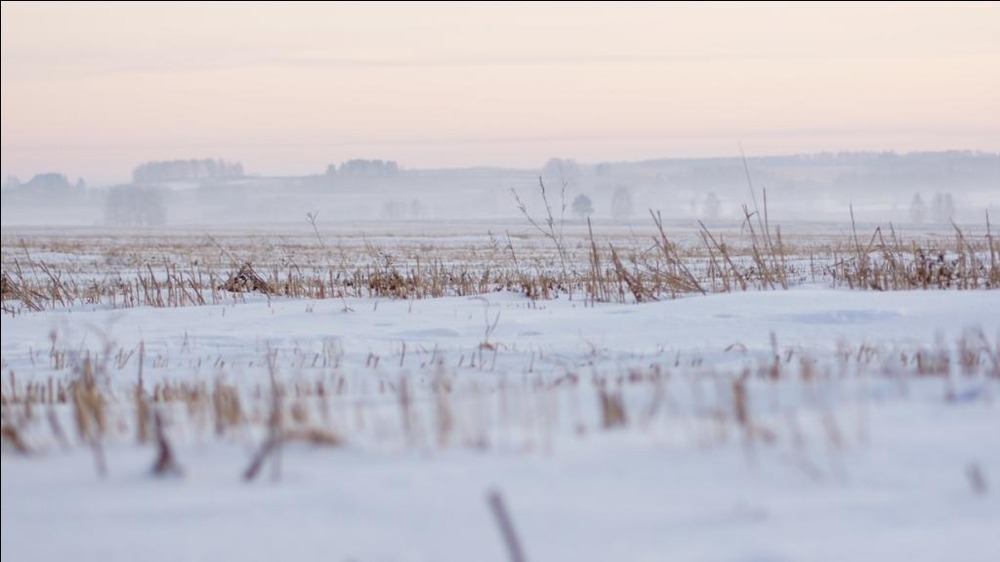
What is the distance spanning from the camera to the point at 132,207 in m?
150

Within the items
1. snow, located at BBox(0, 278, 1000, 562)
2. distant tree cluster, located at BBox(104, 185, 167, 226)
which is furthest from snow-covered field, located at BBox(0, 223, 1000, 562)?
distant tree cluster, located at BBox(104, 185, 167, 226)

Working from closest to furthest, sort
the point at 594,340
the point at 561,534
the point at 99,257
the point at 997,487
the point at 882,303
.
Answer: the point at 561,534 → the point at 997,487 → the point at 594,340 → the point at 882,303 → the point at 99,257

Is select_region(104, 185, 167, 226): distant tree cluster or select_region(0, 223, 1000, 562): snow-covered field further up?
select_region(104, 185, 167, 226): distant tree cluster

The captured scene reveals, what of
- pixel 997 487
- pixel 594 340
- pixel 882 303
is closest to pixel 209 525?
pixel 997 487

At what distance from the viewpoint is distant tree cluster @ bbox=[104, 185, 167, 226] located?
151625mm

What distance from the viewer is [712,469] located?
273 cm

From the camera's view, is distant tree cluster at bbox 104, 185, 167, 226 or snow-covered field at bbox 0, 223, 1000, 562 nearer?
snow-covered field at bbox 0, 223, 1000, 562

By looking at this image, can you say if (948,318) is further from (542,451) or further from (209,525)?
(209,525)

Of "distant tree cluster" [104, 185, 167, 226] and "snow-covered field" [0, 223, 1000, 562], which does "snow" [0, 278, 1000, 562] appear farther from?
"distant tree cluster" [104, 185, 167, 226]

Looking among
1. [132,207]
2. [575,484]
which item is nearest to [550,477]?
[575,484]

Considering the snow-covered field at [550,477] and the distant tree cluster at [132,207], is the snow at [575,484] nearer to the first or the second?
the snow-covered field at [550,477]

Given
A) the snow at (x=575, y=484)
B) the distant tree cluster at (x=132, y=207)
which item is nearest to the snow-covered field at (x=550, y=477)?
the snow at (x=575, y=484)

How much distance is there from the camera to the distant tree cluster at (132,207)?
151625mm

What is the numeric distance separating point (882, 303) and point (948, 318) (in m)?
0.73
